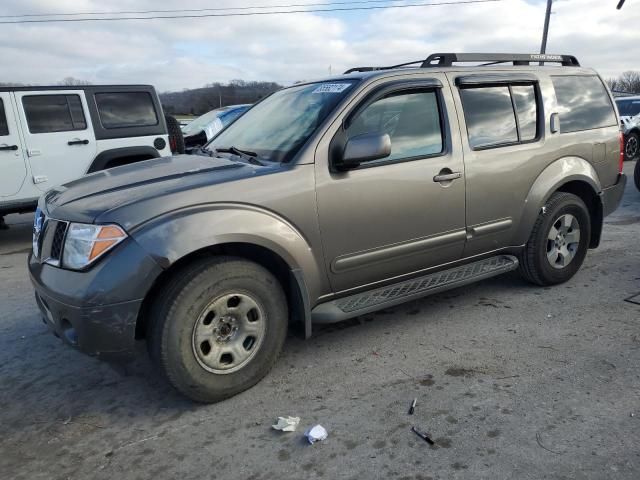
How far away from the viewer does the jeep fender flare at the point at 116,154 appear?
7391 mm

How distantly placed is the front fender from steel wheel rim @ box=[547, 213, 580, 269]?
230cm

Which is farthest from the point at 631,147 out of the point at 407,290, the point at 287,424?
the point at 287,424

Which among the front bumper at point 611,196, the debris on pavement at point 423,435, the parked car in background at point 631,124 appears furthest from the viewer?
the parked car in background at point 631,124

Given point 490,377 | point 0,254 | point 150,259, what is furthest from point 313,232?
point 0,254

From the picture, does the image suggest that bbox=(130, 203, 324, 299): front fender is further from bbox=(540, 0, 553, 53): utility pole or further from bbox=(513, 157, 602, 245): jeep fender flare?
bbox=(540, 0, 553, 53): utility pole

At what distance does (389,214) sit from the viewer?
11.3 ft

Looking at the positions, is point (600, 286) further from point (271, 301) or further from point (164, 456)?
point (164, 456)

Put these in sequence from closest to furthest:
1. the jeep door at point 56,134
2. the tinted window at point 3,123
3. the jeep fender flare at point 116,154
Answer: the tinted window at point 3,123 → the jeep door at point 56,134 → the jeep fender flare at point 116,154

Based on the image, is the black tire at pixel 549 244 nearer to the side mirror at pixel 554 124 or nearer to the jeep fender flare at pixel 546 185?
the jeep fender flare at pixel 546 185

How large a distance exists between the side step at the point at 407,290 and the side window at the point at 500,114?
0.91m

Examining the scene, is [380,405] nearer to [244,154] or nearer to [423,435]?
[423,435]

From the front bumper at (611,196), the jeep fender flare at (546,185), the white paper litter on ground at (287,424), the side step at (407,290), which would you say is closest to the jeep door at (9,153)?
the side step at (407,290)

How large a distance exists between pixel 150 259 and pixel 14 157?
5398mm

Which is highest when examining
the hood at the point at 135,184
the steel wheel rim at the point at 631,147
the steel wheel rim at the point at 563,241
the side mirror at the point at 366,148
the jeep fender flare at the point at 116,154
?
the side mirror at the point at 366,148
